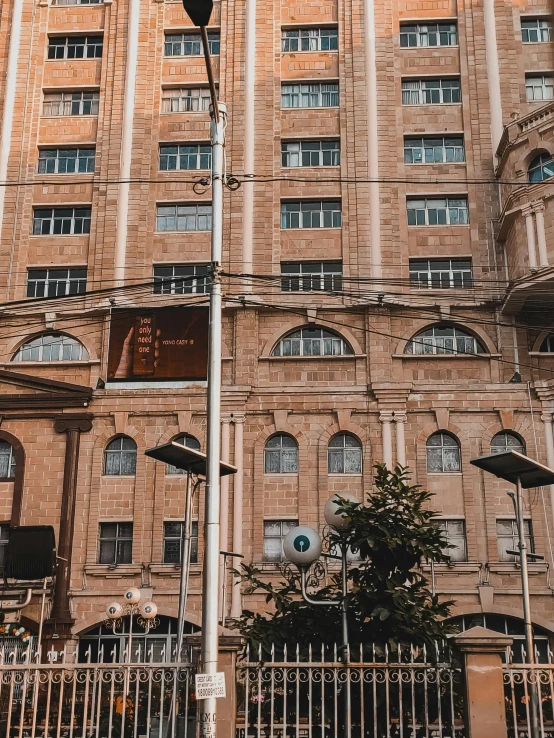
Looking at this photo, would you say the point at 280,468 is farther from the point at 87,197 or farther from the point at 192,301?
the point at 87,197

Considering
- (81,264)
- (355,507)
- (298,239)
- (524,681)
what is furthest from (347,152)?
(524,681)

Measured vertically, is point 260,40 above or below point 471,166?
above

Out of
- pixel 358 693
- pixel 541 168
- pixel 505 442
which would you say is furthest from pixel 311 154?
pixel 358 693

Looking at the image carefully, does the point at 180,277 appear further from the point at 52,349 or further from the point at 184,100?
the point at 184,100

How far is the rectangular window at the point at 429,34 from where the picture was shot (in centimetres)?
3341

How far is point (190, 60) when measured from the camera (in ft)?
111

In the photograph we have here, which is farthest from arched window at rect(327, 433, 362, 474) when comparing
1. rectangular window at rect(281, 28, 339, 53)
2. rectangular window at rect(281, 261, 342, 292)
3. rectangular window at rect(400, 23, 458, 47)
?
rectangular window at rect(400, 23, 458, 47)

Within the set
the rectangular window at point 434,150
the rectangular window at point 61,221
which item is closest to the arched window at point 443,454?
the rectangular window at point 434,150

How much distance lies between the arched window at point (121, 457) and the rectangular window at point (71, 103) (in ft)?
42.0

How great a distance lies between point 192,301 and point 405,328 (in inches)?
282

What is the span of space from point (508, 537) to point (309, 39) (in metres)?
19.6

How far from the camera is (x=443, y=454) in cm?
2861

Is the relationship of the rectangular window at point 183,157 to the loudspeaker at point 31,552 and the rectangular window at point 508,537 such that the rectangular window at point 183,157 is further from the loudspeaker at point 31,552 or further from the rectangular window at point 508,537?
the rectangular window at point 508,537

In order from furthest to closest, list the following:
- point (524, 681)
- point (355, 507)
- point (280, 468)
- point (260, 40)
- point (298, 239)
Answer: point (260, 40)
point (298, 239)
point (280, 468)
point (355, 507)
point (524, 681)
